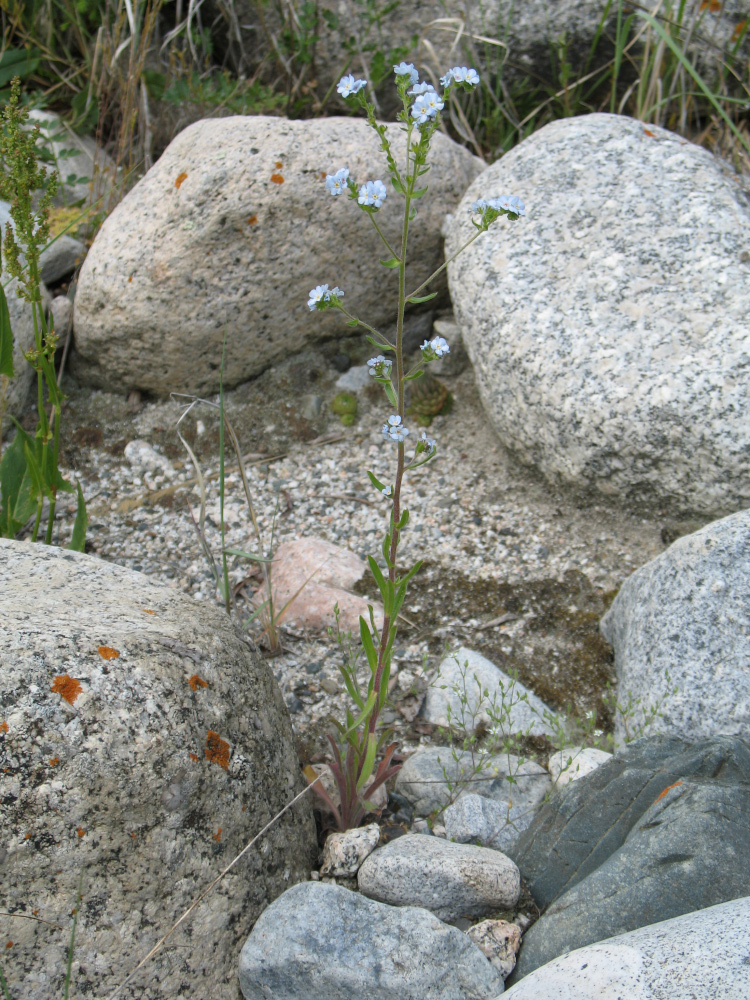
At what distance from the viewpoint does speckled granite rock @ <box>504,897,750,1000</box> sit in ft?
4.56

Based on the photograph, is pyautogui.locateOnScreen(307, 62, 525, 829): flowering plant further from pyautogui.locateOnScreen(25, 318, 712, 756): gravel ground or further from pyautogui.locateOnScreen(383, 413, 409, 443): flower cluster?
pyautogui.locateOnScreen(25, 318, 712, 756): gravel ground

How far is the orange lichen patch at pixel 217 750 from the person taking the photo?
188 cm

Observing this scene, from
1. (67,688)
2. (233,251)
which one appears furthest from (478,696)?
(233,251)

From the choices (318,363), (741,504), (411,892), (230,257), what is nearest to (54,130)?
(230,257)

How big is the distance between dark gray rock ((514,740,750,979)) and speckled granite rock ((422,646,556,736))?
0.67 m

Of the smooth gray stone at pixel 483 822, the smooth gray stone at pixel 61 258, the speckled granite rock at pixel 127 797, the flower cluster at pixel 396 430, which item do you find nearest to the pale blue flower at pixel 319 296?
the flower cluster at pixel 396 430

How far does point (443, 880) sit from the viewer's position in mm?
1946

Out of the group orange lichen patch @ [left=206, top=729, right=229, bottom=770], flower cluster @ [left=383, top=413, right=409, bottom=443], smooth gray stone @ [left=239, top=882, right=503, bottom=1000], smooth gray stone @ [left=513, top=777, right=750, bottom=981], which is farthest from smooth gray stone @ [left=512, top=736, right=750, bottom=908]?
flower cluster @ [left=383, top=413, right=409, bottom=443]

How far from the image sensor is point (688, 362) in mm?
2955

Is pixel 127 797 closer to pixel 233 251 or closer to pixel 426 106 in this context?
pixel 426 106

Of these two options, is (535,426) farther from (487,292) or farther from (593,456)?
(487,292)

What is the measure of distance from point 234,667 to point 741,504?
2005 millimetres

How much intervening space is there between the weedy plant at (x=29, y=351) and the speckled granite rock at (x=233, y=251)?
504 millimetres

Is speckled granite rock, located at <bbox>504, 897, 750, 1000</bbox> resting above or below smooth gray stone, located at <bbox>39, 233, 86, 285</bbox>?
below
